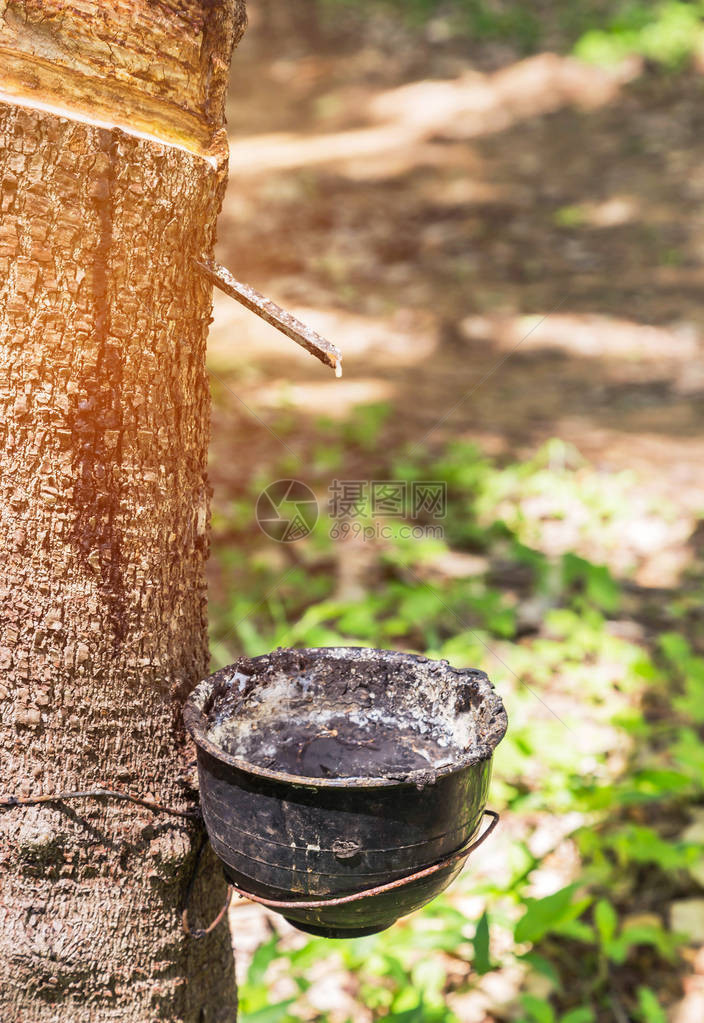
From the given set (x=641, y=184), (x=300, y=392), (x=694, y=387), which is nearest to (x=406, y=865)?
(x=300, y=392)

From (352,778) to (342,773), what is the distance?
10.0 inches

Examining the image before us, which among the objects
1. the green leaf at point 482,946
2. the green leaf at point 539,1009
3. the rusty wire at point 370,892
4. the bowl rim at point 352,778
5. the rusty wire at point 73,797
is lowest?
the green leaf at point 539,1009

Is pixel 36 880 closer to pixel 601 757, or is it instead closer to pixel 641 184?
pixel 601 757

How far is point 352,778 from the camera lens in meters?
1.24

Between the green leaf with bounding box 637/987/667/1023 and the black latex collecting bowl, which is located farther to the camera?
the green leaf with bounding box 637/987/667/1023

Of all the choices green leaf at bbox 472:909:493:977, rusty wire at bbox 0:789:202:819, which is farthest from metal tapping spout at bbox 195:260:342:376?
green leaf at bbox 472:909:493:977

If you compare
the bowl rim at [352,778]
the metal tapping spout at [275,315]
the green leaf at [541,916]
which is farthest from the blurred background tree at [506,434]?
the metal tapping spout at [275,315]

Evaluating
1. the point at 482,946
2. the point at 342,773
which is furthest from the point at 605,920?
the point at 342,773

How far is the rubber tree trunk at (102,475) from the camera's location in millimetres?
1235

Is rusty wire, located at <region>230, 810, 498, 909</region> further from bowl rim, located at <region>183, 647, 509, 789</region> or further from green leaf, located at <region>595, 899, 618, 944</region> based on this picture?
green leaf, located at <region>595, 899, 618, 944</region>

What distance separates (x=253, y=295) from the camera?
1397mm

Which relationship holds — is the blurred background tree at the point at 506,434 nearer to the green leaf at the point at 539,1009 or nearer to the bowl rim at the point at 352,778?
the green leaf at the point at 539,1009

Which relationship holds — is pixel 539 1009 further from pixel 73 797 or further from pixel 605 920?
pixel 73 797

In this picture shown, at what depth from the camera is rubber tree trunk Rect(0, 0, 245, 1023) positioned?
1.24 metres
